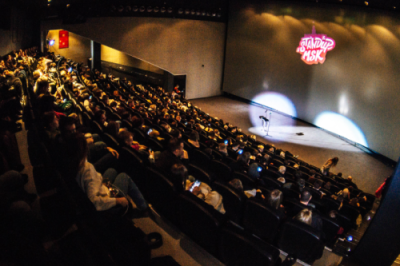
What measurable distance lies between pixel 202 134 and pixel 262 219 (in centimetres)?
451

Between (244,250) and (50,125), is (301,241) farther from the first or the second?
(50,125)

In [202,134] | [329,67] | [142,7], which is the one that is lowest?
[202,134]

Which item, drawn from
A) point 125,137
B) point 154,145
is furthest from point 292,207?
point 125,137

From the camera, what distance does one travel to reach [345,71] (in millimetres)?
11383

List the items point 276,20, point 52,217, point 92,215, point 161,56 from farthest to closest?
point 161,56, point 276,20, point 52,217, point 92,215

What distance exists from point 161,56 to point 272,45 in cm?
599

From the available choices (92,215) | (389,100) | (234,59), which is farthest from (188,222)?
(234,59)

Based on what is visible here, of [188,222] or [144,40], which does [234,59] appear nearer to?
[144,40]

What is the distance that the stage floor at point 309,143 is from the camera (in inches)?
364

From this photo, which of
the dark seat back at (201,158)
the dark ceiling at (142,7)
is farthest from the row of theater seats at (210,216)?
the dark ceiling at (142,7)

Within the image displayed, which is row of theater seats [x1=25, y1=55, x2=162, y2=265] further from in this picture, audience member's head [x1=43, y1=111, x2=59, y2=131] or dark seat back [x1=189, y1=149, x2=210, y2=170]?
dark seat back [x1=189, y1=149, x2=210, y2=170]

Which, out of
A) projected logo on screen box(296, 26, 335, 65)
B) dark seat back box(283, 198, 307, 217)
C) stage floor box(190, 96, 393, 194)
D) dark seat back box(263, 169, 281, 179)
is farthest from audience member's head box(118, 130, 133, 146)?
projected logo on screen box(296, 26, 335, 65)

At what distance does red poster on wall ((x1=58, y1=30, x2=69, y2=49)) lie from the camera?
17.2 meters

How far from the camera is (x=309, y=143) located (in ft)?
37.1
